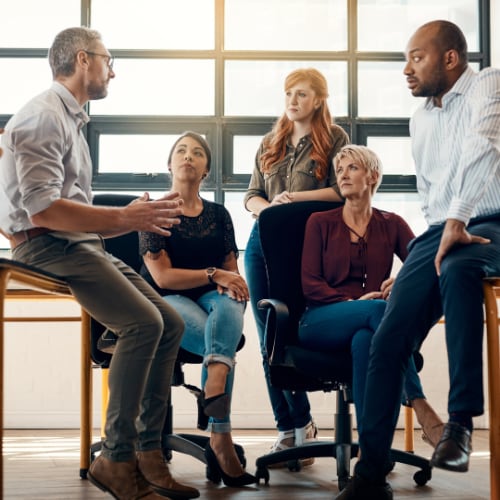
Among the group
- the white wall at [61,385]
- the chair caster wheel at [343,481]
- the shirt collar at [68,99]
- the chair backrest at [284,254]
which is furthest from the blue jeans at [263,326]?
the white wall at [61,385]

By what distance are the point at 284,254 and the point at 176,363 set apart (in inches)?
22.8

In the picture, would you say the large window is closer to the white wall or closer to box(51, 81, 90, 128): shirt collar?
the white wall

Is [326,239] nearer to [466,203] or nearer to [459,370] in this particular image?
[466,203]

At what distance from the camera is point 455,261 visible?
6.63 feet

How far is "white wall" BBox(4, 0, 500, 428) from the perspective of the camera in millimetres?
4445

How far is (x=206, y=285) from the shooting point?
3.01 m

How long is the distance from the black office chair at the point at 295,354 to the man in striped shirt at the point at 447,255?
352 mm

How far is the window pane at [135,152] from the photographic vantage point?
4770 millimetres

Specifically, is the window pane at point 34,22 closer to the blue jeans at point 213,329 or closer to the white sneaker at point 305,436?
the blue jeans at point 213,329

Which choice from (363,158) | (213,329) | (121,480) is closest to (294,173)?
(363,158)

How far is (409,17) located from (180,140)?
7.65ft

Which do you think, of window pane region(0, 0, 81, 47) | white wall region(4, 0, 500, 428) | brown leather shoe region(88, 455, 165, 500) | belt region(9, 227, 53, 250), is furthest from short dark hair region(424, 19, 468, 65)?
window pane region(0, 0, 81, 47)

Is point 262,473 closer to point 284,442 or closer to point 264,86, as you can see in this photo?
point 284,442

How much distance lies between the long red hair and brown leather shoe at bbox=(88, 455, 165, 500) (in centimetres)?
Result: 145
